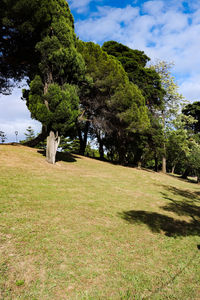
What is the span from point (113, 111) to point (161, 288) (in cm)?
1732

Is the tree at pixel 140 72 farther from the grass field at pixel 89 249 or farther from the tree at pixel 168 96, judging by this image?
the grass field at pixel 89 249

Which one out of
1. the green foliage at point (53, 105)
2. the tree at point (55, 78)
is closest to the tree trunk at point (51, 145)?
the tree at point (55, 78)

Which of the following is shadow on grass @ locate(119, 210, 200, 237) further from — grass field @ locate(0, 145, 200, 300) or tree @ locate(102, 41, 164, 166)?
tree @ locate(102, 41, 164, 166)

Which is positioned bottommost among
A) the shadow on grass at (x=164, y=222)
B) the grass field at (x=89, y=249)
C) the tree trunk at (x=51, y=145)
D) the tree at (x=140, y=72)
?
the shadow on grass at (x=164, y=222)

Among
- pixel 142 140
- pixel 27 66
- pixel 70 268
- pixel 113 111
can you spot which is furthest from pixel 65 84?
pixel 142 140

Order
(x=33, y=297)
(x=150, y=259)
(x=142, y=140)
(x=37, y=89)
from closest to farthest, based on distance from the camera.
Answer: (x=33, y=297)
(x=150, y=259)
(x=37, y=89)
(x=142, y=140)

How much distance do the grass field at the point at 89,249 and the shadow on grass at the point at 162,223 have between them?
4cm

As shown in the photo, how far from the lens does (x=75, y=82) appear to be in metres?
14.0

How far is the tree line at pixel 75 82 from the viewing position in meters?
11.5

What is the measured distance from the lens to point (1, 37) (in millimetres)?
13742

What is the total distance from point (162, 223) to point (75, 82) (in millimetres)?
12218

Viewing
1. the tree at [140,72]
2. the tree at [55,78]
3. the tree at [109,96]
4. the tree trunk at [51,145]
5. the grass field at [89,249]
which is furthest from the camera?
the tree at [140,72]

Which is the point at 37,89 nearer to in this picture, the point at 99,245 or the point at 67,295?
the point at 99,245

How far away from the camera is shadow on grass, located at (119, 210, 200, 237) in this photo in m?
5.46
